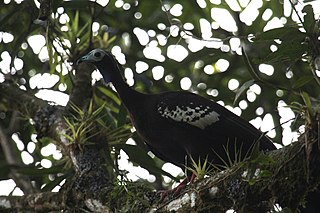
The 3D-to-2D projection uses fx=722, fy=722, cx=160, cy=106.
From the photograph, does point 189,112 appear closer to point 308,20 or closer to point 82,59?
point 82,59

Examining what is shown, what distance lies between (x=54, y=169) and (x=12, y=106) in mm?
613

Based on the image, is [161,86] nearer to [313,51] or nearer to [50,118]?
[50,118]

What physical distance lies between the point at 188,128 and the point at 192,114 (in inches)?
3.1

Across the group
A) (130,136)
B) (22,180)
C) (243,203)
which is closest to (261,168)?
(243,203)

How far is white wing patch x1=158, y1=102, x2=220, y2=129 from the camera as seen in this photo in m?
3.85

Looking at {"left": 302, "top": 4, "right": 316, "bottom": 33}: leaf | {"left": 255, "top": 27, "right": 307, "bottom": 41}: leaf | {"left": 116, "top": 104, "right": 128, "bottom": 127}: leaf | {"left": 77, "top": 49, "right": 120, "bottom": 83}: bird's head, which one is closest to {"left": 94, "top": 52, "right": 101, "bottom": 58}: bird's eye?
{"left": 77, "top": 49, "right": 120, "bottom": 83}: bird's head

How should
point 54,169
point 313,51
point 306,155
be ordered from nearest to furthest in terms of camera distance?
point 306,155
point 313,51
point 54,169

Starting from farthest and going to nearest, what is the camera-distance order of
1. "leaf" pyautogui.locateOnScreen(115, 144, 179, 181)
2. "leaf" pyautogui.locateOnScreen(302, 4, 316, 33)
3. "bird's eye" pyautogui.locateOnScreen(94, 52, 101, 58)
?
"bird's eye" pyautogui.locateOnScreen(94, 52, 101, 58), "leaf" pyautogui.locateOnScreen(115, 144, 179, 181), "leaf" pyautogui.locateOnScreen(302, 4, 316, 33)

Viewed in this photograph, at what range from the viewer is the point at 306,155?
252 centimetres

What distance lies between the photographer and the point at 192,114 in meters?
3.87

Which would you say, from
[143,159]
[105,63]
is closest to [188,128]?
[143,159]

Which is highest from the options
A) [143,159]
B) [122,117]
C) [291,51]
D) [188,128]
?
[291,51]

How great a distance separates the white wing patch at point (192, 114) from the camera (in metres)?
3.85

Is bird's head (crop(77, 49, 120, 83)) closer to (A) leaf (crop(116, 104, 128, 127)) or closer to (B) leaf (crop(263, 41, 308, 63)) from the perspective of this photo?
(A) leaf (crop(116, 104, 128, 127))
